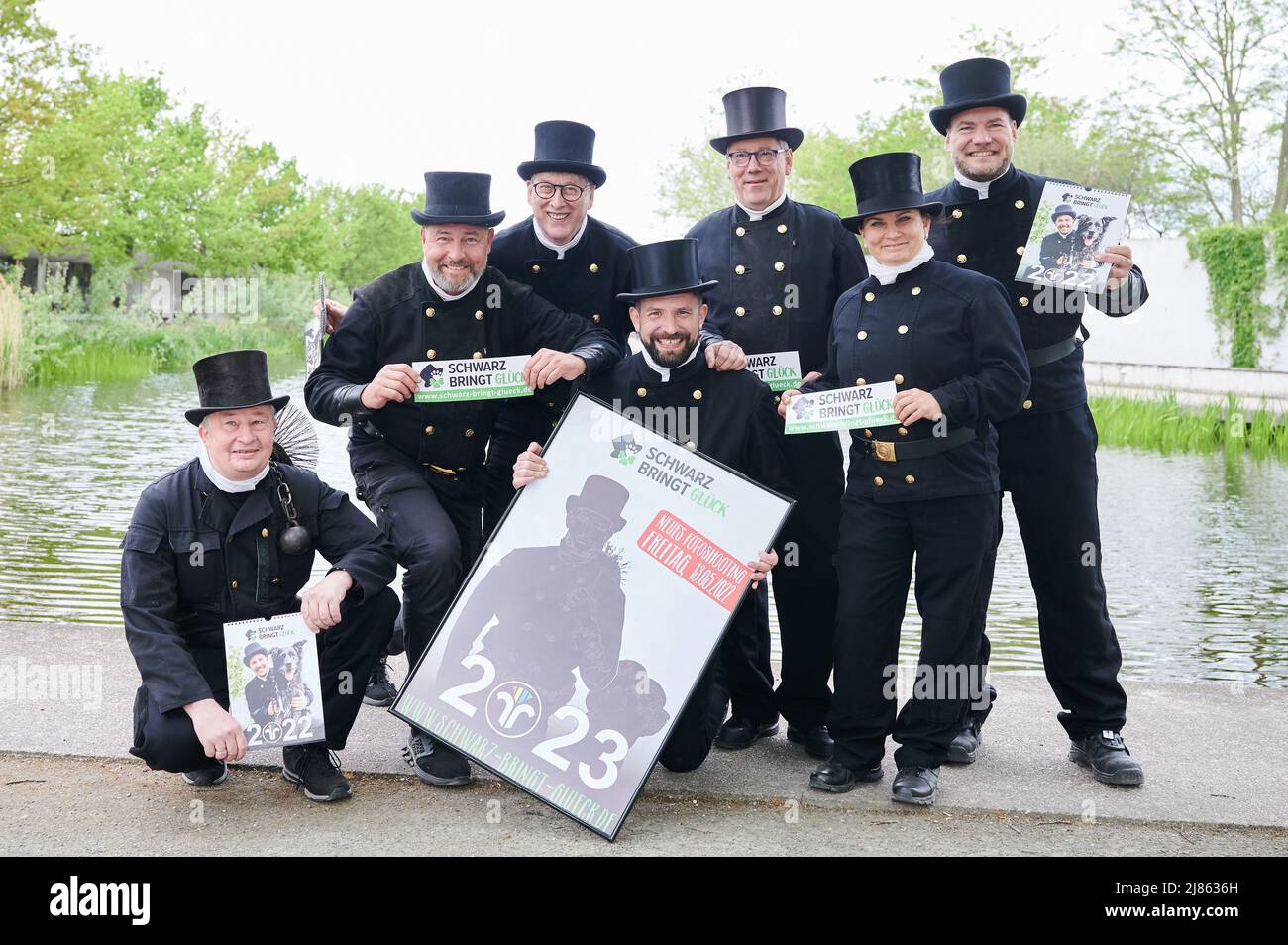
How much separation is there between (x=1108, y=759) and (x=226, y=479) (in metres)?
3.50

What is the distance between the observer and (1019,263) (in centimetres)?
505

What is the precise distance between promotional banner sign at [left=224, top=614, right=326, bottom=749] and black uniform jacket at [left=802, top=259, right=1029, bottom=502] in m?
2.16

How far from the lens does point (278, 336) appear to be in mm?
43281

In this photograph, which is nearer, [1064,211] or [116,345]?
[1064,211]

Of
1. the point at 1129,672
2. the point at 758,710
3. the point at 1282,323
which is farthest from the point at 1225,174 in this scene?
the point at 758,710

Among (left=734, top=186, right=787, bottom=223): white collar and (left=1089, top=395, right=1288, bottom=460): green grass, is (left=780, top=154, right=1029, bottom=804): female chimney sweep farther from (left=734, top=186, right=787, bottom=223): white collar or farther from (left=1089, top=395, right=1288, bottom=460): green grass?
(left=1089, top=395, right=1288, bottom=460): green grass

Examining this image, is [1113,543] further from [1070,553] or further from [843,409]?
[843,409]

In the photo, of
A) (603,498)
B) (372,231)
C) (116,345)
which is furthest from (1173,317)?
(372,231)

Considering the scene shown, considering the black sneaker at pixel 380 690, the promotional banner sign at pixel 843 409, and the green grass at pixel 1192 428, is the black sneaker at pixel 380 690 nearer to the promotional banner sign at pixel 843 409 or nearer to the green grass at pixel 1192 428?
the promotional banner sign at pixel 843 409

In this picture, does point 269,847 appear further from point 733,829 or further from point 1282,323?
point 1282,323

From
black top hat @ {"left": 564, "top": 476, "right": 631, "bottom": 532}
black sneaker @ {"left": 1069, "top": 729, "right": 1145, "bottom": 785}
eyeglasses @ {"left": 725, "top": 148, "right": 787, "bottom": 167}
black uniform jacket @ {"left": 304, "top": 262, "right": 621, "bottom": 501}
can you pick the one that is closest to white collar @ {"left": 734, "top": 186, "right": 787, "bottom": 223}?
eyeglasses @ {"left": 725, "top": 148, "right": 787, "bottom": 167}

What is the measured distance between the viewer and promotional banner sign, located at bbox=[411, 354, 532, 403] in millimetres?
4988

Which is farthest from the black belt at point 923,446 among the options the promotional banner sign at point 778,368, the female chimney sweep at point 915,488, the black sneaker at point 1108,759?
the black sneaker at point 1108,759

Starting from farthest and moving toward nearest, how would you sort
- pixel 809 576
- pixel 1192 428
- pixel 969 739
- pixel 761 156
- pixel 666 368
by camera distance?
1. pixel 1192 428
2. pixel 761 156
3. pixel 809 576
4. pixel 969 739
5. pixel 666 368
